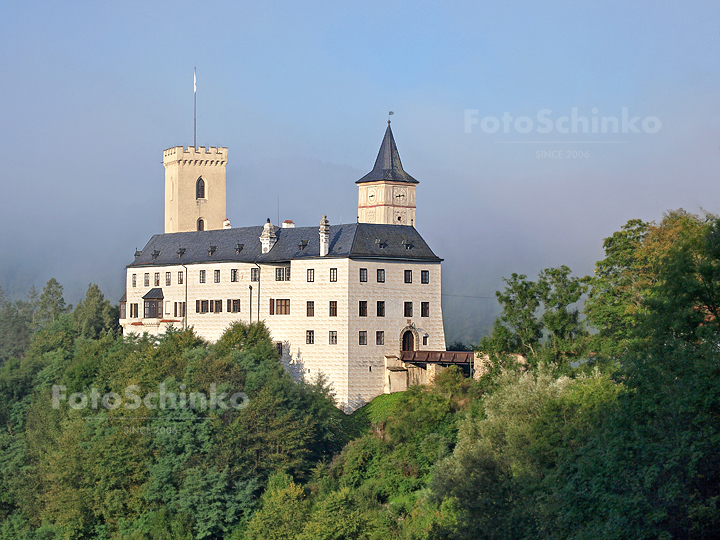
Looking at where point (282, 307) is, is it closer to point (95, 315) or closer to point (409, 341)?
point (409, 341)

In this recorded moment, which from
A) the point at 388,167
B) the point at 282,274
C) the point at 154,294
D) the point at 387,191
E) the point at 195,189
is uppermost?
the point at 388,167

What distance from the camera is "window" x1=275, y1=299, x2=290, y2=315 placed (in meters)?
61.2

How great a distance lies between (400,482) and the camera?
48.8 meters

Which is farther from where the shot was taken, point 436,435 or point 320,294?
point 320,294

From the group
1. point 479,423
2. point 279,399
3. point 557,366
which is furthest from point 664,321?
point 279,399

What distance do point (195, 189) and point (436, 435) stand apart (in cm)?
4027

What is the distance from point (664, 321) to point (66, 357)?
5520 centimetres

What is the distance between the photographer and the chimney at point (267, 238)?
64.1 meters

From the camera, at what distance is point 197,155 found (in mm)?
82250

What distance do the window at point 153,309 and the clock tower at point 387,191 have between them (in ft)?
71.9

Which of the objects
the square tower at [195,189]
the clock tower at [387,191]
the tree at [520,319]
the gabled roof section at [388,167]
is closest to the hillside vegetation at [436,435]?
the tree at [520,319]

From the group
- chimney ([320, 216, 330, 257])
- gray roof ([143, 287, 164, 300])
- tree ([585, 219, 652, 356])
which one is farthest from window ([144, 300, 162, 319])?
tree ([585, 219, 652, 356])

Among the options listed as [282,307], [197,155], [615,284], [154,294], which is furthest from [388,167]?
Result: [615,284]

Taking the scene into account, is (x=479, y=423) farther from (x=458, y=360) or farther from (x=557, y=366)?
(x=458, y=360)
